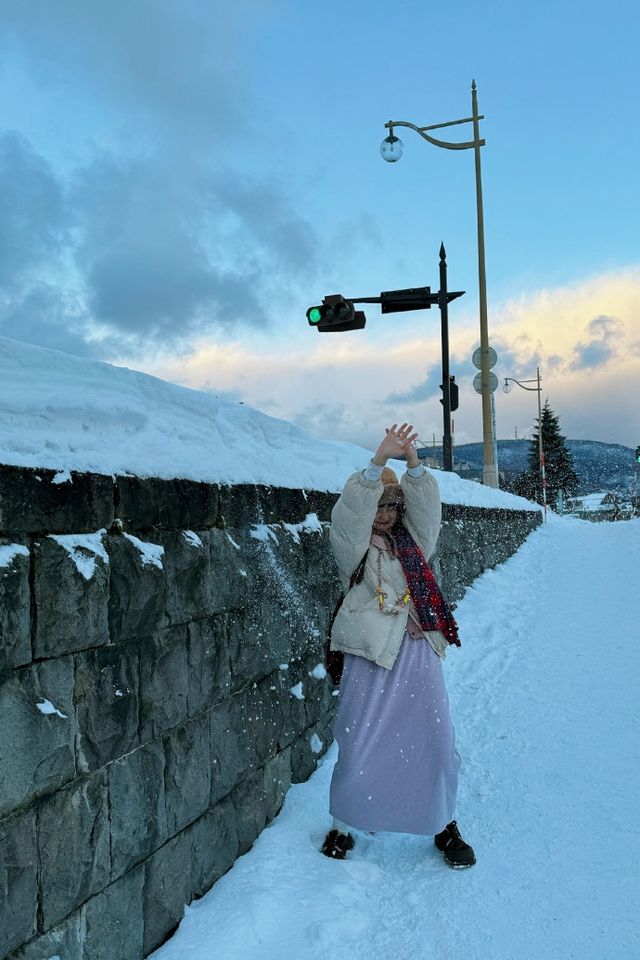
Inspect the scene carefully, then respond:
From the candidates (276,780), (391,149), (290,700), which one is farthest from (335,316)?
(276,780)

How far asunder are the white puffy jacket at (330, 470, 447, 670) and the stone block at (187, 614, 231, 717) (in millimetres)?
534

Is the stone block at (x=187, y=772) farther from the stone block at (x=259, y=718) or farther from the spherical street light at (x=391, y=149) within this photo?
the spherical street light at (x=391, y=149)

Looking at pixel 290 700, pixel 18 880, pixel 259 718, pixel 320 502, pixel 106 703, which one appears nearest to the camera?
pixel 18 880

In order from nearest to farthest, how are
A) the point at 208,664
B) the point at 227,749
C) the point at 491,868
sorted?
the point at 208,664 < the point at 227,749 < the point at 491,868

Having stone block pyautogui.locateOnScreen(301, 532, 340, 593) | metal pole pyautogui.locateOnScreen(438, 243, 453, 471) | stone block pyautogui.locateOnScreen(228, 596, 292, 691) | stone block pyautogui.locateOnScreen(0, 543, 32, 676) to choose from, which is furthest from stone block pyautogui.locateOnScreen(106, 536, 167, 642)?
metal pole pyautogui.locateOnScreen(438, 243, 453, 471)

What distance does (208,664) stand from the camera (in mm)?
2951

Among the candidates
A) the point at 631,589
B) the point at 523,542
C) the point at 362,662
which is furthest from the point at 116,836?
the point at 523,542

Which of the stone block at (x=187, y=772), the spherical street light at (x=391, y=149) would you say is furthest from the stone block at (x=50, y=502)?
the spherical street light at (x=391, y=149)

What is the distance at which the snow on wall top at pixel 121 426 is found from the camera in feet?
7.50

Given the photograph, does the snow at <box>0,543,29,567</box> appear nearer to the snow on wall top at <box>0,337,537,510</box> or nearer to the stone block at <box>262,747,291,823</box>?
the snow on wall top at <box>0,337,537,510</box>

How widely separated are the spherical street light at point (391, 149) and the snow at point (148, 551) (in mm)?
15032

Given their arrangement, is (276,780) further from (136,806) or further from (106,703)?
(106,703)

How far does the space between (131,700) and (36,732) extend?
17.9 inches

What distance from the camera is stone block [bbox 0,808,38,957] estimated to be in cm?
188
